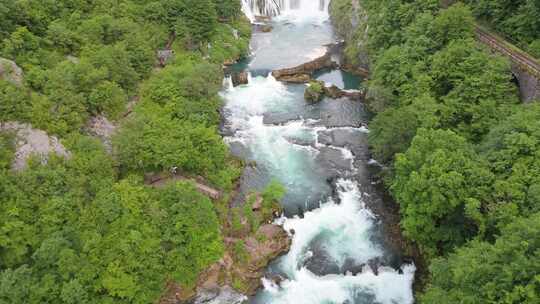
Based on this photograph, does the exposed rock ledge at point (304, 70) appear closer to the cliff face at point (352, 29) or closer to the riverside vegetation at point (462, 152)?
the cliff face at point (352, 29)

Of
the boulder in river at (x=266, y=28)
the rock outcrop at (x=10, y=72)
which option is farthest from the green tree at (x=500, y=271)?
the boulder in river at (x=266, y=28)

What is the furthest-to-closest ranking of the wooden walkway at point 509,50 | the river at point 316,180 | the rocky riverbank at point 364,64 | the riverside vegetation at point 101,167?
the wooden walkway at point 509,50 < the rocky riverbank at point 364,64 < the river at point 316,180 < the riverside vegetation at point 101,167

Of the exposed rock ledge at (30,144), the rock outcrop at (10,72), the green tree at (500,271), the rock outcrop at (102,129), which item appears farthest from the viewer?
the rock outcrop at (102,129)

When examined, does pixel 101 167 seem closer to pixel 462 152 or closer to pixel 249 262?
pixel 249 262

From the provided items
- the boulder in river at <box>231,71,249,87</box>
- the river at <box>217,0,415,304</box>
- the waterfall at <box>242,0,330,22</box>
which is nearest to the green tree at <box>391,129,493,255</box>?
the river at <box>217,0,415,304</box>

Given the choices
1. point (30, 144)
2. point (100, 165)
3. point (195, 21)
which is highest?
point (195, 21)

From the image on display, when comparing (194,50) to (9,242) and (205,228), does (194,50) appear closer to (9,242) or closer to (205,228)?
(205,228)

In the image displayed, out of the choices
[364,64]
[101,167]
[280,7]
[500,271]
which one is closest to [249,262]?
[101,167]
